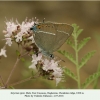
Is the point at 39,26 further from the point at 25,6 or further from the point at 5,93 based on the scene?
the point at 25,6

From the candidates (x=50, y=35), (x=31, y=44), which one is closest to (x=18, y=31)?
(x=31, y=44)

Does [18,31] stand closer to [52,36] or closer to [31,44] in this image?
[31,44]

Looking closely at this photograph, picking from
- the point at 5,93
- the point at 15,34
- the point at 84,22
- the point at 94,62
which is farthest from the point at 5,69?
the point at 15,34

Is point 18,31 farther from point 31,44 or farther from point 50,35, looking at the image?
point 50,35

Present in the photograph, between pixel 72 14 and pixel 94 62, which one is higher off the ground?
pixel 72 14

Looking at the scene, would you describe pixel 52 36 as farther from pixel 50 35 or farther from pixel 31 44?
pixel 31 44

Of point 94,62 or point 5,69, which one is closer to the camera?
point 5,69
